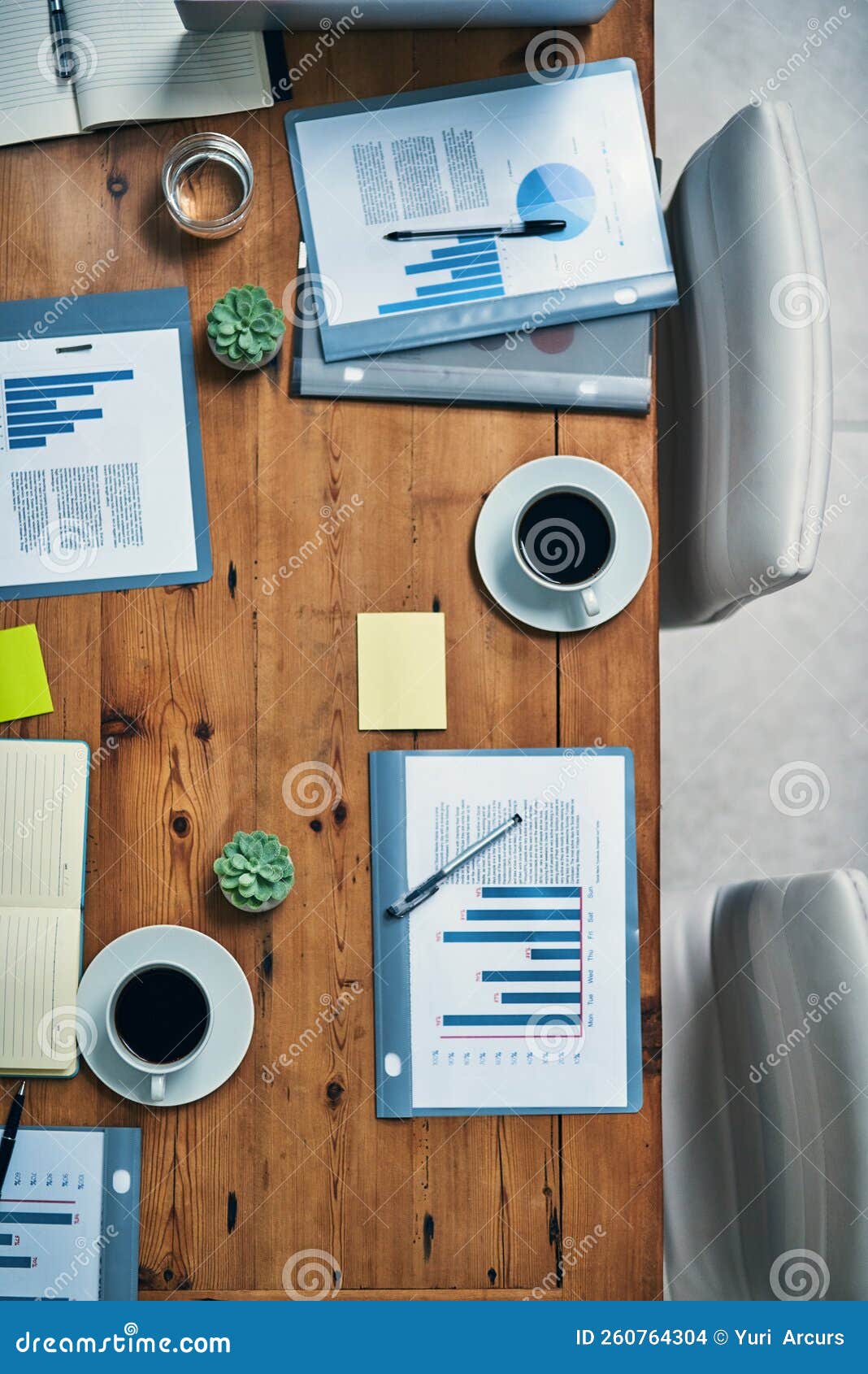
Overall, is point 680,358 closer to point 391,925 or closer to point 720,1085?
point 391,925

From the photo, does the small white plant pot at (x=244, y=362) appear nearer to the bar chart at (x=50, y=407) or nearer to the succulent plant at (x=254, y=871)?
the bar chart at (x=50, y=407)

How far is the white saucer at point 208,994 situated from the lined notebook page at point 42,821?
74mm

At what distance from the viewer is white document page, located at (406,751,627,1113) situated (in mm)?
1004

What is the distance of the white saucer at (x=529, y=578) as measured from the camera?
3.42ft

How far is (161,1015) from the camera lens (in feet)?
3.11

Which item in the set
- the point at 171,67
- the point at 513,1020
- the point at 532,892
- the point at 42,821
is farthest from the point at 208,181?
the point at 513,1020

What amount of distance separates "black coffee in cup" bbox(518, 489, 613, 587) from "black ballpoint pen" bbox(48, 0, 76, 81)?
2.20 ft

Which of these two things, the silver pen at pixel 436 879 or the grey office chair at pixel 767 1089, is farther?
the silver pen at pixel 436 879

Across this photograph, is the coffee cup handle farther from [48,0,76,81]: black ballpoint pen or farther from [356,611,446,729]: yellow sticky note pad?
[48,0,76,81]: black ballpoint pen

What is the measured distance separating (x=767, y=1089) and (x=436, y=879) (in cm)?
40

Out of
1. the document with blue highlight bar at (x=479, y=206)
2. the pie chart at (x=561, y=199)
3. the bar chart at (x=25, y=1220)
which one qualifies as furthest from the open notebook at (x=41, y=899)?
the pie chart at (x=561, y=199)

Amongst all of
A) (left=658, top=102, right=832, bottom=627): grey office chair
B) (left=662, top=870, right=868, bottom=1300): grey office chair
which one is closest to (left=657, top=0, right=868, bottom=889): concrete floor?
(left=662, top=870, right=868, bottom=1300): grey office chair

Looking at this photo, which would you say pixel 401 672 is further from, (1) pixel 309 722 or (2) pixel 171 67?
(2) pixel 171 67

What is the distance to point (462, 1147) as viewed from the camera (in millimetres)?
996
